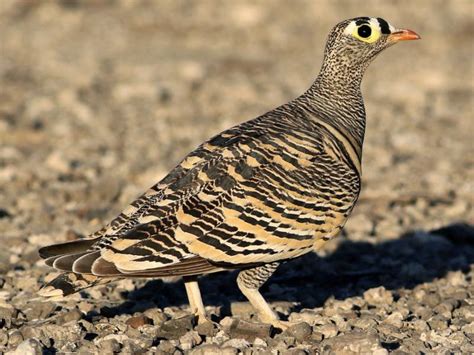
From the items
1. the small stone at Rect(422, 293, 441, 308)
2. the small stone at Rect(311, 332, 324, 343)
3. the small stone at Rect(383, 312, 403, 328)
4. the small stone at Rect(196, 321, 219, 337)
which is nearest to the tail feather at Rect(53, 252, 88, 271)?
the small stone at Rect(196, 321, 219, 337)

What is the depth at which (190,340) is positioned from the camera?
6234 millimetres

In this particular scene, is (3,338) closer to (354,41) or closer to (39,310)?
(39,310)

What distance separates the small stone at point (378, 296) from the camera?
24.0 ft

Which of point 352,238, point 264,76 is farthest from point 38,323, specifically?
point 264,76

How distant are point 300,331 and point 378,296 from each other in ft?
4.10

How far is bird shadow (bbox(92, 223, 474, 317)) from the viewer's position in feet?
24.0

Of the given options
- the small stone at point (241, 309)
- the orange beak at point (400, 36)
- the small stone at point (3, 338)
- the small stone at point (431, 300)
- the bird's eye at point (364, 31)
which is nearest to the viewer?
the small stone at point (3, 338)

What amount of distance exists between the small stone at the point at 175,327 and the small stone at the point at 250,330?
292mm

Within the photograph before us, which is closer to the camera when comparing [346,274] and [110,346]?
[110,346]

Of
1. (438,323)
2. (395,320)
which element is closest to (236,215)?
(395,320)

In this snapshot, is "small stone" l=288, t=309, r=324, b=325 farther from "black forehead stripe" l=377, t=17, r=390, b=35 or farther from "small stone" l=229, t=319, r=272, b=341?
"black forehead stripe" l=377, t=17, r=390, b=35

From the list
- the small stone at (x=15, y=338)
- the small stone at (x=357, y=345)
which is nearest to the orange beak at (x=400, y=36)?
the small stone at (x=357, y=345)

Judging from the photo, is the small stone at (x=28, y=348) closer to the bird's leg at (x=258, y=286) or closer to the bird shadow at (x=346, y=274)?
the bird shadow at (x=346, y=274)

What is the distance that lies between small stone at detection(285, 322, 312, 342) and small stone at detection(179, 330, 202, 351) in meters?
0.60
